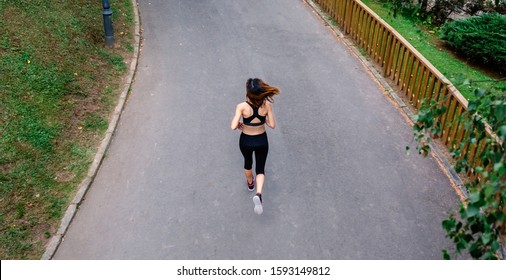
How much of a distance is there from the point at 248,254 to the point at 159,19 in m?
8.93

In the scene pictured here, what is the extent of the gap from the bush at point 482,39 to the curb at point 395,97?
266 cm

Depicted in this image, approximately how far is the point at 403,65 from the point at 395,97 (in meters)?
0.69

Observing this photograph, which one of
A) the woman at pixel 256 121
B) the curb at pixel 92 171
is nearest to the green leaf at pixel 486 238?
the woman at pixel 256 121

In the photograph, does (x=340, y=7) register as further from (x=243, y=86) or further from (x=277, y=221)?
(x=277, y=221)

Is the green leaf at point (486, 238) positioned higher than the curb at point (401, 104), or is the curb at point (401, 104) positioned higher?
the green leaf at point (486, 238)

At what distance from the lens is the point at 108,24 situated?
1084 centimetres

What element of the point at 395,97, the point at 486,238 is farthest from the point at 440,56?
the point at 486,238

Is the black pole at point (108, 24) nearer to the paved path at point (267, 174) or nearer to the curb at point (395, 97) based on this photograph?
the paved path at point (267, 174)

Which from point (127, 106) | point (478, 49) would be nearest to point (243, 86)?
point (127, 106)

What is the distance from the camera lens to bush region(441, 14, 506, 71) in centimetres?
1180

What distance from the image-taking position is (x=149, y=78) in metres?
10.4

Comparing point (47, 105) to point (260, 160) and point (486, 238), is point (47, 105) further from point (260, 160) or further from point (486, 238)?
point (486, 238)

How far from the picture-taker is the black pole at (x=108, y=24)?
10633 mm

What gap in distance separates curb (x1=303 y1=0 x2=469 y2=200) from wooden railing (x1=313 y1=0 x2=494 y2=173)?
17 cm
